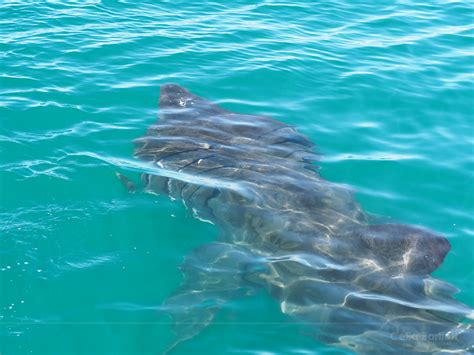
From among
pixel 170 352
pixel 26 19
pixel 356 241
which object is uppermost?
pixel 26 19

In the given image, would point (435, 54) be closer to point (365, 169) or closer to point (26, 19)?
point (365, 169)

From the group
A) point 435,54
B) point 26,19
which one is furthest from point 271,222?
point 26,19

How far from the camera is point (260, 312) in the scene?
9.73 m

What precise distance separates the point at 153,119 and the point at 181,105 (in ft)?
2.10

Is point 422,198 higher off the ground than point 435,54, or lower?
lower

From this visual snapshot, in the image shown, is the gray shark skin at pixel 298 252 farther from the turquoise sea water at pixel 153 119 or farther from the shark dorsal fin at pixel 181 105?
the shark dorsal fin at pixel 181 105

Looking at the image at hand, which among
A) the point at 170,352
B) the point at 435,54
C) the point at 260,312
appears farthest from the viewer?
the point at 435,54

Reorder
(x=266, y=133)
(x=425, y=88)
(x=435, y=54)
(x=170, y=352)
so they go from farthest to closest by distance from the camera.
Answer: (x=435, y=54) < (x=425, y=88) < (x=266, y=133) < (x=170, y=352)

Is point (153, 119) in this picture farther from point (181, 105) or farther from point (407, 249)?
point (407, 249)

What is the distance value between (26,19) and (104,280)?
10541 mm

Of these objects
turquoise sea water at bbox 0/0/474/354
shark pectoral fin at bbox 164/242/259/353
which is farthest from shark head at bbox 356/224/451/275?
shark pectoral fin at bbox 164/242/259/353

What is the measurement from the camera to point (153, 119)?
47.0ft

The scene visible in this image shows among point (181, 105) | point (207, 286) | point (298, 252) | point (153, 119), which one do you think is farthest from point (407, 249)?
point (153, 119)

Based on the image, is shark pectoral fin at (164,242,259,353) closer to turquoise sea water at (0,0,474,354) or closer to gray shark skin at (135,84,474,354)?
gray shark skin at (135,84,474,354)
